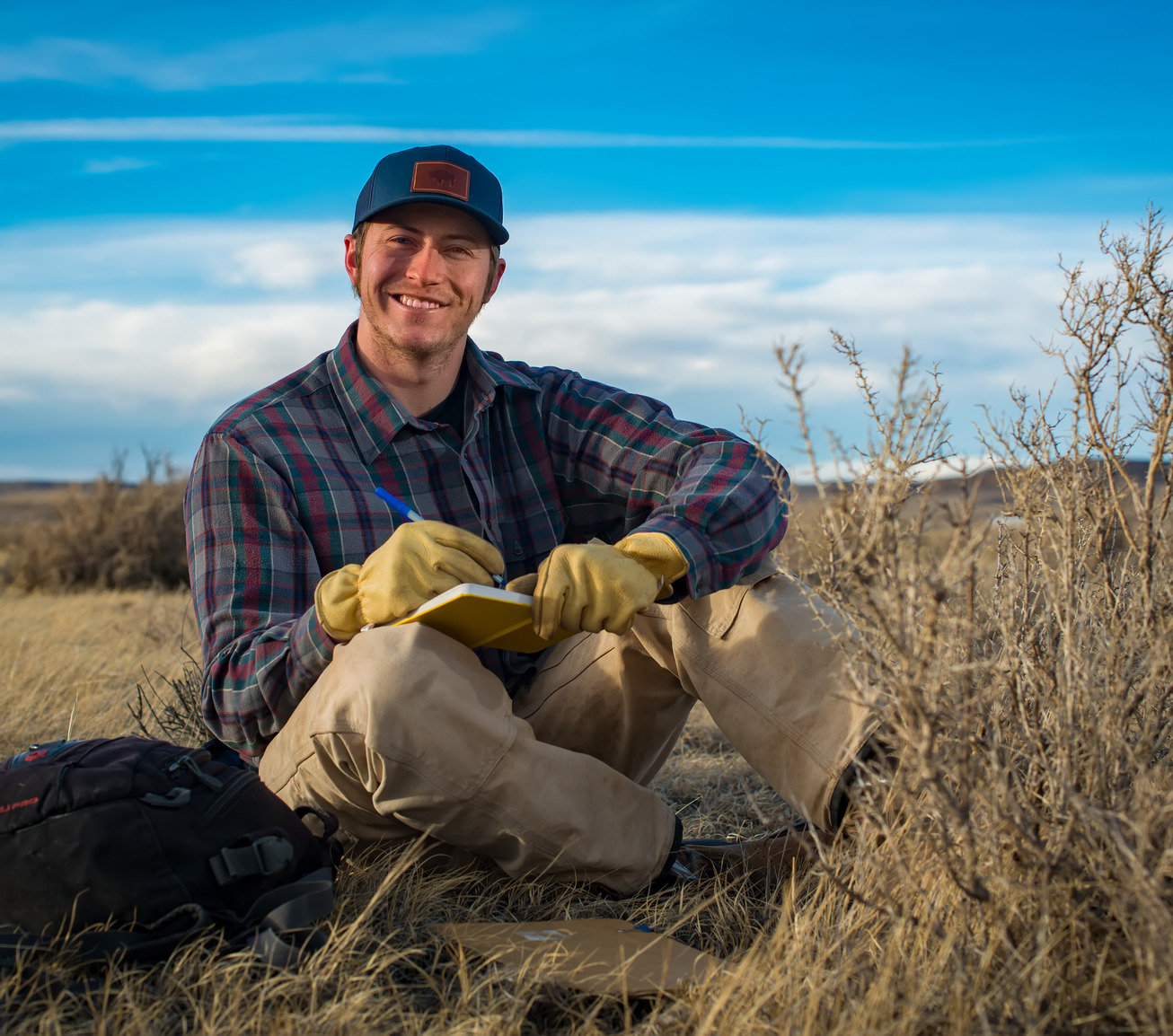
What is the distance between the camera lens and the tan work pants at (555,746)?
2.18 metres

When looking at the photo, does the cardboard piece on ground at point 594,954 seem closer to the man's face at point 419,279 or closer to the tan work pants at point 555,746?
the tan work pants at point 555,746

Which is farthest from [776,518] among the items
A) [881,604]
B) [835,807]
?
[881,604]

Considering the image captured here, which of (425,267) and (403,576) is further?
(425,267)

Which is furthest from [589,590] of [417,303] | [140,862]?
[417,303]

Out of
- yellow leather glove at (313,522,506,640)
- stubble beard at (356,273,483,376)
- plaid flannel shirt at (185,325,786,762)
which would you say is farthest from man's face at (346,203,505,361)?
yellow leather glove at (313,522,506,640)

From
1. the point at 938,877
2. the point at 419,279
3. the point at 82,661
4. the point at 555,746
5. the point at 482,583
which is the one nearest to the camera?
the point at 938,877

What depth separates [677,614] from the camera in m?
2.64

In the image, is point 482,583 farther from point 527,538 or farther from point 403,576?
point 527,538

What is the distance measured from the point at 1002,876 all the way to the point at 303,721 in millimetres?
1452

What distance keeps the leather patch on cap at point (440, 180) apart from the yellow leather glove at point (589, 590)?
1373 mm

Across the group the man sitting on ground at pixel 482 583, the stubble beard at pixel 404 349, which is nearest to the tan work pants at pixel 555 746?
the man sitting on ground at pixel 482 583

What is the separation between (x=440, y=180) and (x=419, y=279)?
0.31 meters

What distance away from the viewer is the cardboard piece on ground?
1848mm

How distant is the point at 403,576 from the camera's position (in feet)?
7.19
